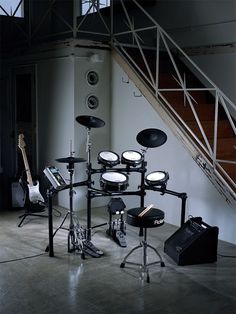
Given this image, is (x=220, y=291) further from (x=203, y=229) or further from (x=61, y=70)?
(x=61, y=70)

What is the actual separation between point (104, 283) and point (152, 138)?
1.69 meters

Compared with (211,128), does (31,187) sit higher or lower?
lower

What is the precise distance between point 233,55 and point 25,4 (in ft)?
13.4

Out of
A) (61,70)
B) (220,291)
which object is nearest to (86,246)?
(220,291)

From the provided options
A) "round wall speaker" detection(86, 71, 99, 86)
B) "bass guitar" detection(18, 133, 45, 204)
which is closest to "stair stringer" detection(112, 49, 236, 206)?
"round wall speaker" detection(86, 71, 99, 86)

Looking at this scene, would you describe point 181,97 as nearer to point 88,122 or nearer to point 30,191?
point 88,122

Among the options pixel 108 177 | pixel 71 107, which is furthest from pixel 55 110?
pixel 108 177

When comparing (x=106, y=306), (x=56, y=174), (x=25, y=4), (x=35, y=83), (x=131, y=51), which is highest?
(x=25, y=4)

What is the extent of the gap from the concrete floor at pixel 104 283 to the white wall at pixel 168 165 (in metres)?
0.40

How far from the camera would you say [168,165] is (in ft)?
18.6

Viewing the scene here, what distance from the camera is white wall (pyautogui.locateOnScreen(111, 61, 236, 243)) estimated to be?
5.12 meters

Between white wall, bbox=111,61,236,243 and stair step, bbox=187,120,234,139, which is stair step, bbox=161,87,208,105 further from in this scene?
stair step, bbox=187,120,234,139

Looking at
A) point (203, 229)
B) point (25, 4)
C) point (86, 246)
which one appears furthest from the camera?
point (25, 4)

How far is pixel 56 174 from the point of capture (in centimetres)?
475
